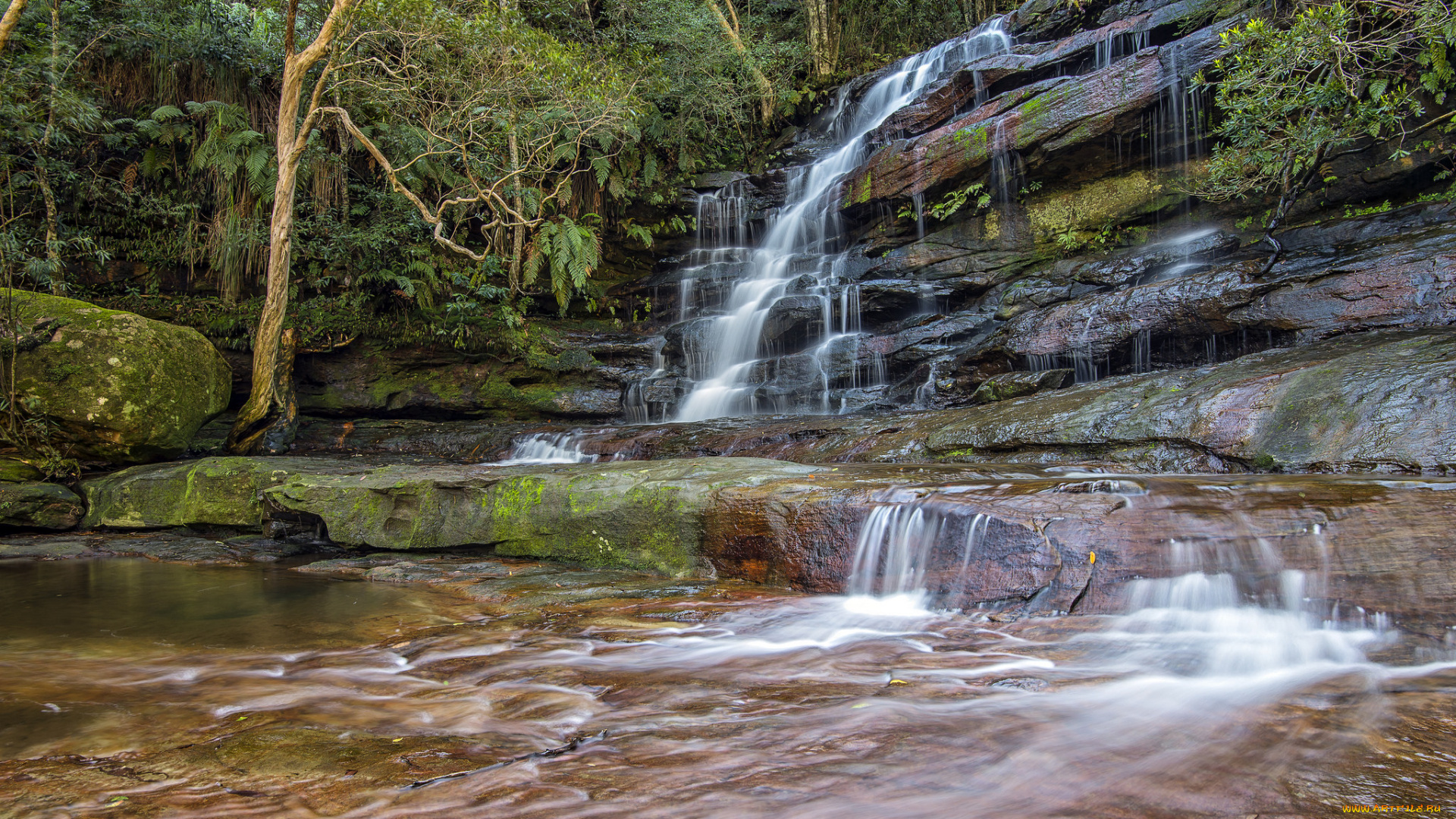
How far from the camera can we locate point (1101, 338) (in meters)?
8.62

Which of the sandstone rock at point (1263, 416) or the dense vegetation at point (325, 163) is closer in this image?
the sandstone rock at point (1263, 416)

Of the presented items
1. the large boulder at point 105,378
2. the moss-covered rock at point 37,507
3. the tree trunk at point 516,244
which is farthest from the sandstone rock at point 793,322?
the moss-covered rock at point 37,507

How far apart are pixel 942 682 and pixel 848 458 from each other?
15.0 ft

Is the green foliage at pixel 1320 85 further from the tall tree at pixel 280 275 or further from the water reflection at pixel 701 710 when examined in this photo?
the tall tree at pixel 280 275

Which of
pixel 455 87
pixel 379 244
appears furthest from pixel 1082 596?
pixel 379 244

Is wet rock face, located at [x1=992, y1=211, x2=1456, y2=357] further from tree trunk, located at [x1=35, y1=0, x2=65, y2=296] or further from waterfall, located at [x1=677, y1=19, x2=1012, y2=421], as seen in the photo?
tree trunk, located at [x1=35, y1=0, x2=65, y2=296]

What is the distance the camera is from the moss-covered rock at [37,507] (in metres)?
7.50

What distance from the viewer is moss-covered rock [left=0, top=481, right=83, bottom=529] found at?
24.6 ft

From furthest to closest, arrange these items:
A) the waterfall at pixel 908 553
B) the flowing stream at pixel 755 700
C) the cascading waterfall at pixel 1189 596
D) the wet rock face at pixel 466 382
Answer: the wet rock face at pixel 466 382 → the waterfall at pixel 908 553 → the cascading waterfall at pixel 1189 596 → the flowing stream at pixel 755 700

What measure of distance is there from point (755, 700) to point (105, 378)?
927 cm

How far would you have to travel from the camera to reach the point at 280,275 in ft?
33.4

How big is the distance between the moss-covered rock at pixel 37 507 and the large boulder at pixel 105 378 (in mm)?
760

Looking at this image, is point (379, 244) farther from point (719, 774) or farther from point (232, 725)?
point (719, 774)

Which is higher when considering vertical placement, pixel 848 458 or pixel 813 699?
pixel 848 458
